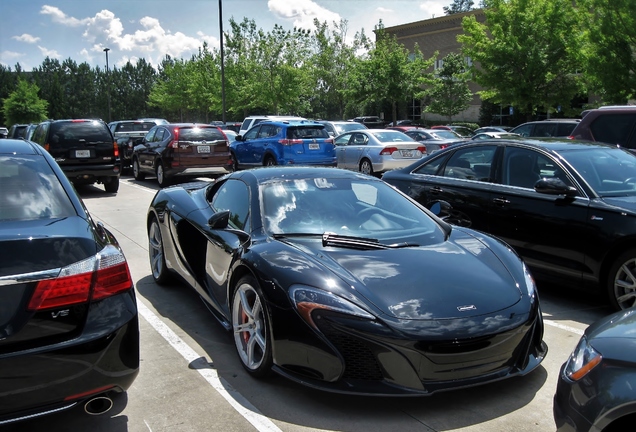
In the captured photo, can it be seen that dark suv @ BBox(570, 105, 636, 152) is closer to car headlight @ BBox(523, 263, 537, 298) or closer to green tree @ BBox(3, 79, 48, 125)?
car headlight @ BBox(523, 263, 537, 298)

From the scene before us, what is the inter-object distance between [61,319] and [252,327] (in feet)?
4.75

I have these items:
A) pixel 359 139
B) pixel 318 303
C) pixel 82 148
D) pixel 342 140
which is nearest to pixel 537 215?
pixel 318 303

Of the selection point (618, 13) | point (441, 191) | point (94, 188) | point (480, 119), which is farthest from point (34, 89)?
point (441, 191)

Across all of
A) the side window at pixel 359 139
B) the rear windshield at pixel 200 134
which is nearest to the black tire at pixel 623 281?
the rear windshield at pixel 200 134

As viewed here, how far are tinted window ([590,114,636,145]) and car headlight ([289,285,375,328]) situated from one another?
6.82 meters

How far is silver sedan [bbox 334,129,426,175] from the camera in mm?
17203

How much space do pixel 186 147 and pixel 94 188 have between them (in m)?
2.98

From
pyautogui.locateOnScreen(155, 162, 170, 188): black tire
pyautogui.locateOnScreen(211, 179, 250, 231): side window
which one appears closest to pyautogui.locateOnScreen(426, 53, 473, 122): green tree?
pyautogui.locateOnScreen(155, 162, 170, 188): black tire

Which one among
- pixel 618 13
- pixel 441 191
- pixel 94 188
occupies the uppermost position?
pixel 618 13

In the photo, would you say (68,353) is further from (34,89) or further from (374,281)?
(34,89)

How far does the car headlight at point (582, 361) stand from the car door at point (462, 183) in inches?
144

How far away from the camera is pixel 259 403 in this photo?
3744 mm

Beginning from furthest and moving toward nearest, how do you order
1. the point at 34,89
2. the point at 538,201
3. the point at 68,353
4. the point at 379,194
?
the point at 34,89, the point at 538,201, the point at 379,194, the point at 68,353

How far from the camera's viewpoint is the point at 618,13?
19.9m
